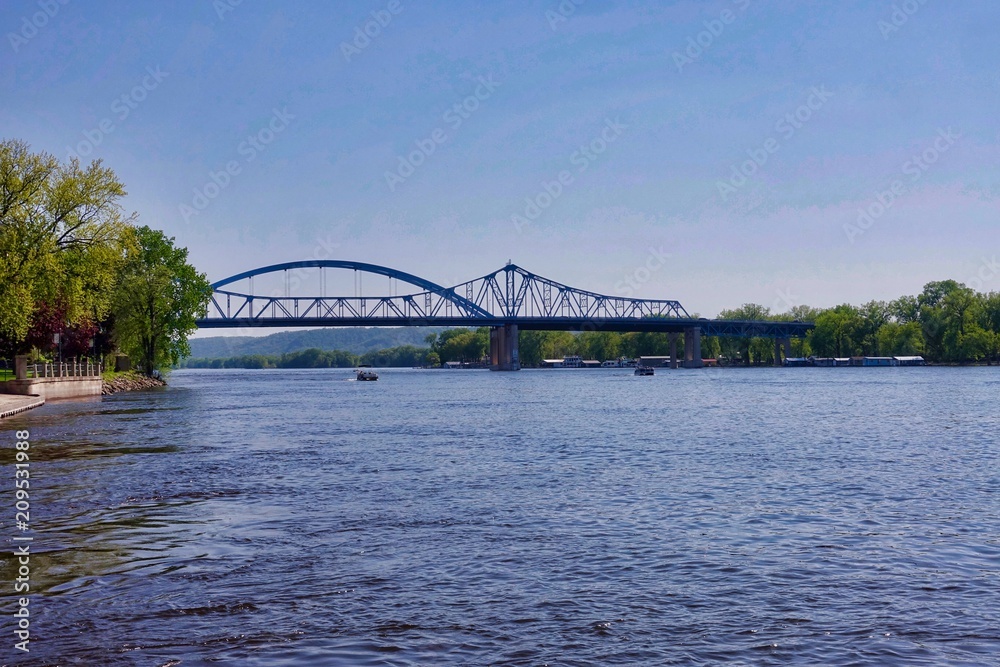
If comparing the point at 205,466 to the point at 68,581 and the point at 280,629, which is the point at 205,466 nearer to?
the point at 68,581

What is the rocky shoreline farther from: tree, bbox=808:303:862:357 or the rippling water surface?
tree, bbox=808:303:862:357

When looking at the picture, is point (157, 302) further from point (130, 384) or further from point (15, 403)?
point (15, 403)

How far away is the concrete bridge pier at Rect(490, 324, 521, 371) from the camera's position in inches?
6914

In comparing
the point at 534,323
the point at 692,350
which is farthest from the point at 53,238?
the point at 692,350

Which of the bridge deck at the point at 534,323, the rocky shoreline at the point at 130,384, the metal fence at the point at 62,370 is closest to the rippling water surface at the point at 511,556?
the metal fence at the point at 62,370

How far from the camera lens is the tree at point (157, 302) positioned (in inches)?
3305

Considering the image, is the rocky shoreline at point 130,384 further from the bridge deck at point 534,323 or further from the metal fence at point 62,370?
the bridge deck at point 534,323

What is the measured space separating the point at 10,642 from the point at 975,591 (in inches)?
437

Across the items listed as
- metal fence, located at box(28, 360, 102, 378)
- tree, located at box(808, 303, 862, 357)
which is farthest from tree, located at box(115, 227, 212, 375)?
tree, located at box(808, 303, 862, 357)

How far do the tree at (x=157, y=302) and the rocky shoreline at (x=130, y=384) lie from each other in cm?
288

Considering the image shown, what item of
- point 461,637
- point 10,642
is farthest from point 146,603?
point 461,637

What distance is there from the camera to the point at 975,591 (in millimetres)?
11414

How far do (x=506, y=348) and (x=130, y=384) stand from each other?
10228 cm

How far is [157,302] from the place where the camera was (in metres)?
86.8
